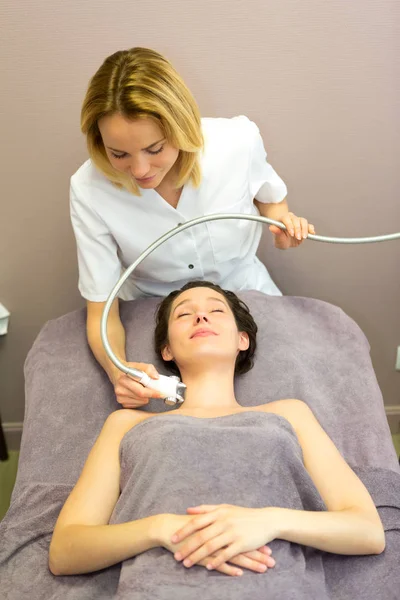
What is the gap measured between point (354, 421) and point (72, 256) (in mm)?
1021

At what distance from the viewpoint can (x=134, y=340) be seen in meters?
1.90

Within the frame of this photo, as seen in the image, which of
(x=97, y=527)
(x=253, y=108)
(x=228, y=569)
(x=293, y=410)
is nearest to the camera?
(x=228, y=569)

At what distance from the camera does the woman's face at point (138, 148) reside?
4.73 feet

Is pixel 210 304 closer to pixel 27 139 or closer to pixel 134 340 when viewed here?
pixel 134 340

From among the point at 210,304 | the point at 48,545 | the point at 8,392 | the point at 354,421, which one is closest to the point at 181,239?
the point at 210,304

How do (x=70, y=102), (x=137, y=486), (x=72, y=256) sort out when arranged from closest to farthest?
(x=137, y=486) → (x=70, y=102) → (x=72, y=256)

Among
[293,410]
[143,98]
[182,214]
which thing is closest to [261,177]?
[182,214]

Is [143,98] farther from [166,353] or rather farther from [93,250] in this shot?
[166,353]

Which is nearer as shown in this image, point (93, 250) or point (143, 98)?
point (143, 98)

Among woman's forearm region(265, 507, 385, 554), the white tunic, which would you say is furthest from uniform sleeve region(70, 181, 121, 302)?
woman's forearm region(265, 507, 385, 554)

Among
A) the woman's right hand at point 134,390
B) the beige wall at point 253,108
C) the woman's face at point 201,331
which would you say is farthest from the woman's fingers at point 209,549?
the beige wall at point 253,108

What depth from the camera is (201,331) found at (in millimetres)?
1645

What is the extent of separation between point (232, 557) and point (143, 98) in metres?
0.90

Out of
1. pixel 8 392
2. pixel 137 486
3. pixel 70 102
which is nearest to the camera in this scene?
pixel 137 486
